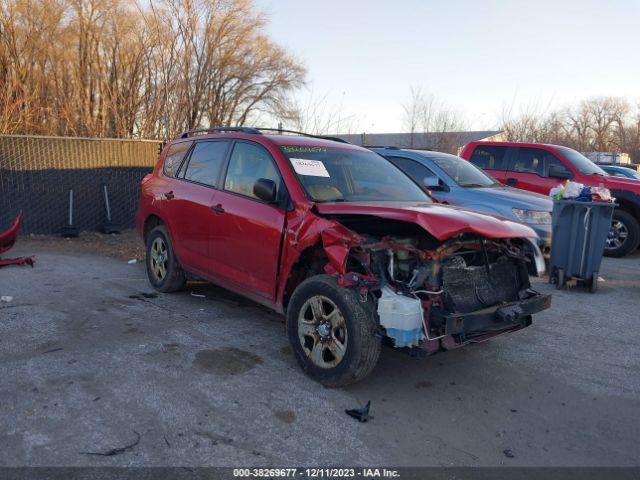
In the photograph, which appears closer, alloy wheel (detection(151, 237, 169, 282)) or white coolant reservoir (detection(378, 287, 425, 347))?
white coolant reservoir (detection(378, 287, 425, 347))

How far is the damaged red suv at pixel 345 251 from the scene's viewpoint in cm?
364

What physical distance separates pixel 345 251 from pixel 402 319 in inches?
24.4

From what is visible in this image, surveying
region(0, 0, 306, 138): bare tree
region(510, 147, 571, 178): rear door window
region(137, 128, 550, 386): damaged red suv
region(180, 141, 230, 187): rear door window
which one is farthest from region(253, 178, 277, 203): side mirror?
region(0, 0, 306, 138): bare tree

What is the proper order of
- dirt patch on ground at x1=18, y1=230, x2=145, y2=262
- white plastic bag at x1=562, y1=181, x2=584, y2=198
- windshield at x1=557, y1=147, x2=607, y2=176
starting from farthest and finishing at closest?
windshield at x1=557, y1=147, x2=607, y2=176 → dirt patch on ground at x1=18, y1=230, x2=145, y2=262 → white plastic bag at x1=562, y1=181, x2=584, y2=198

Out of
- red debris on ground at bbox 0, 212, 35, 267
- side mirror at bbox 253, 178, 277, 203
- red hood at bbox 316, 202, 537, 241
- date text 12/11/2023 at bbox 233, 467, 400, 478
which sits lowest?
date text 12/11/2023 at bbox 233, 467, 400, 478

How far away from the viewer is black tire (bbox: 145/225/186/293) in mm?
6035

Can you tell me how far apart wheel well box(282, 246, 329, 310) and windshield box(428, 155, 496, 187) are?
15.5 feet

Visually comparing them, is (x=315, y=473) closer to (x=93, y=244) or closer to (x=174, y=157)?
(x=174, y=157)

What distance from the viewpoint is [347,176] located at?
488cm

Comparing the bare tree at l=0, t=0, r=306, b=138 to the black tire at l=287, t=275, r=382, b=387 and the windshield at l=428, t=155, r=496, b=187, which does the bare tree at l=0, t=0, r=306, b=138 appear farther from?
the black tire at l=287, t=275, r=382, b=387

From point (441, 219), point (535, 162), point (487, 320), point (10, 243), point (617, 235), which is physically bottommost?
point (10, 243)

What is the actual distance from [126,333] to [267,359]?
4.59ft

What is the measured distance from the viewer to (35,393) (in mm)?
3561

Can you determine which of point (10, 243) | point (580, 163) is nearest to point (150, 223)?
point (10, 243)
